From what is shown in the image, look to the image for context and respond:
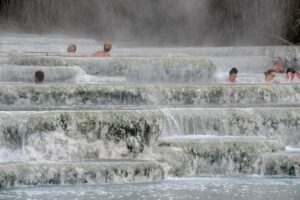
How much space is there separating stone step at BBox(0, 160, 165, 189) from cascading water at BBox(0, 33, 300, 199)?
0.04ft

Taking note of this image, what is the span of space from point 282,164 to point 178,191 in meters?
1.84

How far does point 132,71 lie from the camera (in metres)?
15.9

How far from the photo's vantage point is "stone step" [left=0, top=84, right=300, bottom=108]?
42.5 ft

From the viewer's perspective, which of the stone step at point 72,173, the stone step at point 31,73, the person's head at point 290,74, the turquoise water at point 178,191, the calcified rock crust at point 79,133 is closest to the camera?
the turquoise water at point 178,191

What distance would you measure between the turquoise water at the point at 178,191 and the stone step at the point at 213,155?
16.4 inches

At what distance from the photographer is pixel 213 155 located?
1129 cm

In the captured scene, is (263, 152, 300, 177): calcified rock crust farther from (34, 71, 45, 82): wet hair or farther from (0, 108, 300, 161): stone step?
(34, 71, 45, 82): wet hair

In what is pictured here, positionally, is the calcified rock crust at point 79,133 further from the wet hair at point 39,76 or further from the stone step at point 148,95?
the wet hair at point 39,76

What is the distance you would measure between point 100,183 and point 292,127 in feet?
11.5

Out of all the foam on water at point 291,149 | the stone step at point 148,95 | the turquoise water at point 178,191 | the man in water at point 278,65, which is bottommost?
the turquoise water at point 178,191

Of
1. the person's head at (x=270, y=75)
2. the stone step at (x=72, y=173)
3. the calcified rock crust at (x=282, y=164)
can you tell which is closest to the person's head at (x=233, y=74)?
the person's head at (x=270, y=75)

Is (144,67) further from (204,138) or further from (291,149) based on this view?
(291,149)

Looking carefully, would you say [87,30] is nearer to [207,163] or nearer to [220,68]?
[220,68]

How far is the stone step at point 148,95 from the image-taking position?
1295cm
